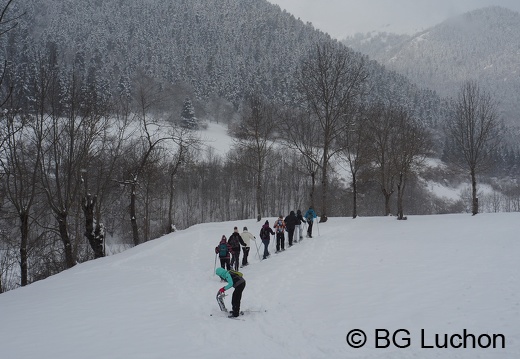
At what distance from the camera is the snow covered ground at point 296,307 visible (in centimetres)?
726

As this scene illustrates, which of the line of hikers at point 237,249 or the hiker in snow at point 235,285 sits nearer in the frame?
the hiker in snow at point 235,285

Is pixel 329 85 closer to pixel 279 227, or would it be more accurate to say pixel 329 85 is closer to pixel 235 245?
Result: pixel 279 227

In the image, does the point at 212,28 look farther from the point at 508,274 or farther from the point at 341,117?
the point at 508,274

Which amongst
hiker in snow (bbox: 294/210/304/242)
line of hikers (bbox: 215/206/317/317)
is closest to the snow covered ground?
line of hikers (bbox: 215/206/317/317)

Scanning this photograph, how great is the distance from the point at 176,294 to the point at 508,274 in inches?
427

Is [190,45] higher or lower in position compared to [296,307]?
higher

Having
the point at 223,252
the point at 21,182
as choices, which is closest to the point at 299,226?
the point at 223,252

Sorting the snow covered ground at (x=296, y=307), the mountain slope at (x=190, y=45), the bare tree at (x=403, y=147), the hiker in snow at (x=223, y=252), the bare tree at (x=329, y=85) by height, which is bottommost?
the snow covered ground at (x=296, y=307)

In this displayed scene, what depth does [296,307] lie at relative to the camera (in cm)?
993

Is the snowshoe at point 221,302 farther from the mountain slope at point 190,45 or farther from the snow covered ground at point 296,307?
the mountain slope at point 190,45

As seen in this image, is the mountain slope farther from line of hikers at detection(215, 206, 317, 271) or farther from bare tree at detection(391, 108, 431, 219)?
line of hikers at detection(215, 206, 317, 271)

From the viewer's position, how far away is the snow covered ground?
23.8 ft

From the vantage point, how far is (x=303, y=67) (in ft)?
91.5

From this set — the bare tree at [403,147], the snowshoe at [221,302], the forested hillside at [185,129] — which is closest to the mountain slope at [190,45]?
the forested hillside at [185,129]
